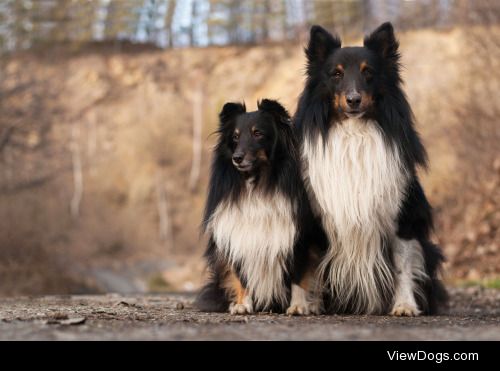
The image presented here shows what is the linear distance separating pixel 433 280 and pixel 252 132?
2381mm

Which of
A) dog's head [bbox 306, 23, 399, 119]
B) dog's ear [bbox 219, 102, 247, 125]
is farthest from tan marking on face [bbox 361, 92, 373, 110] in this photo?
dog's ear [bbox 219, 102, 247, 125]

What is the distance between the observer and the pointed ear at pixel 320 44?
686cm

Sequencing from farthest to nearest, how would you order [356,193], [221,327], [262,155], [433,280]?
1. [433,280]
2. [262,155]
3. [356,193]
4. [221,327]

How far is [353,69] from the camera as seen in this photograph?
651 cm

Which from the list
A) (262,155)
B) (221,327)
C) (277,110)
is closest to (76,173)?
(277,110)

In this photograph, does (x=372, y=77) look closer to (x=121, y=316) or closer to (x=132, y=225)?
(x=121, y=316)

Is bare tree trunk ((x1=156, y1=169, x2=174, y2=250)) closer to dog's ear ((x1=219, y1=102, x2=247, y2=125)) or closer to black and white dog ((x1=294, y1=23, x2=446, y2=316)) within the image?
dog's ear ((x1=219, y1=102, x2=247, y2=125))

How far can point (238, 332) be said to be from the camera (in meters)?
4.92

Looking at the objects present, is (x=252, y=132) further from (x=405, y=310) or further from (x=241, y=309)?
(x=405, y=310)

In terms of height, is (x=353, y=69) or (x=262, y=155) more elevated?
(x=353, y=69)

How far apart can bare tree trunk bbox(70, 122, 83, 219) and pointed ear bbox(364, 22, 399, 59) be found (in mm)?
28780

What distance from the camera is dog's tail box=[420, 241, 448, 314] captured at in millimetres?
7023

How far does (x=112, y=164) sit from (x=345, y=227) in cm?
3057

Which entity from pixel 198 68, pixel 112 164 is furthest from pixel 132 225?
pixel 198 68
